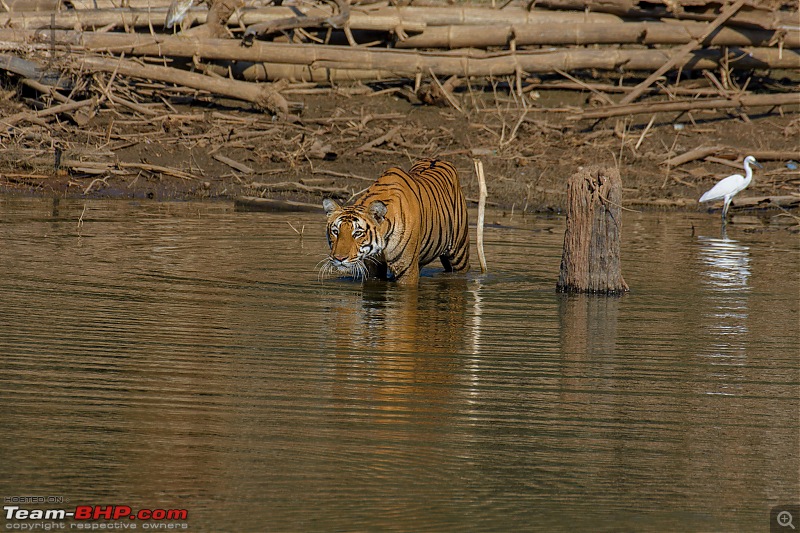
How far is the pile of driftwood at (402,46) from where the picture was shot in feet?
56.7

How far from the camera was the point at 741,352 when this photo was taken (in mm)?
7641

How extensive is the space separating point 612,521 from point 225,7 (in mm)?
14612

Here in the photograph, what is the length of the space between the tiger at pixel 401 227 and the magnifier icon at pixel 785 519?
16.4 ft

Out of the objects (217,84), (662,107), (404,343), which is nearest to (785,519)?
(404,343)

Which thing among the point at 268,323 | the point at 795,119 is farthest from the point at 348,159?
the point at 268,323

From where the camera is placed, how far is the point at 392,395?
629cm

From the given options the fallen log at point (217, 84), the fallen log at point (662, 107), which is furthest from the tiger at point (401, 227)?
the fallen log at point (217, 84)

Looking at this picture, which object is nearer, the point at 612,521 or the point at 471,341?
the point at 612,521

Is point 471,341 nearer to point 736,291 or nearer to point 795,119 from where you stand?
point 736,291

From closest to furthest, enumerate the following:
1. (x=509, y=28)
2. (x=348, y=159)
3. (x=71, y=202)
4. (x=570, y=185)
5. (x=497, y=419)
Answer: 1. (x=497, y=419)
2. (x=570, y=185)
3. (x=71, y=202)
4. (x=348, y=159)
5. (x=509, y=28)

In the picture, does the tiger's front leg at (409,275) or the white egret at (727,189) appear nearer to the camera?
the tiger's front leg at (409,275)

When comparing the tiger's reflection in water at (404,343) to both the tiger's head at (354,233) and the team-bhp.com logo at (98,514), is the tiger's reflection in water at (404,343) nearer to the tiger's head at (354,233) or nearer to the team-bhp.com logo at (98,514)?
the tiger's head at (354,233)

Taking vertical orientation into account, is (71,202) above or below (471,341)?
above

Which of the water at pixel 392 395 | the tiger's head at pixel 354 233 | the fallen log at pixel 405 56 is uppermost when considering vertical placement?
the fallen log at pixel 405 56
